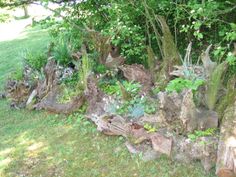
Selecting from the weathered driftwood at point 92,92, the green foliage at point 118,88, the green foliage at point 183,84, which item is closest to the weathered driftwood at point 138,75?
the green foliage at point 118,88

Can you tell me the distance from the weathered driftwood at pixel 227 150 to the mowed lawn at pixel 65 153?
33cm

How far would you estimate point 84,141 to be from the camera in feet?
16.6

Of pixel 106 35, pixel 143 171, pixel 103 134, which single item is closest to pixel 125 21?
pixel 106 35

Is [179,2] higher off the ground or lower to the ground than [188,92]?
higher

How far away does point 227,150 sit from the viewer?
377 centimetres

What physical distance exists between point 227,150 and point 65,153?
210cm

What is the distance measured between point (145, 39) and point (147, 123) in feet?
8.16

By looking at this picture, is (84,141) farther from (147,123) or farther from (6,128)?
(6,128)

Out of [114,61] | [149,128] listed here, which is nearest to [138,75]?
[114,61]

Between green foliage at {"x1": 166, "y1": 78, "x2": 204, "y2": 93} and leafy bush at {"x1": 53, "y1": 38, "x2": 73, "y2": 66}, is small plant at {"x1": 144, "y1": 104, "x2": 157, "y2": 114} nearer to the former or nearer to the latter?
green foliage at {"x1": 166, "y1": 78, "x2": 204, "y2": 93}

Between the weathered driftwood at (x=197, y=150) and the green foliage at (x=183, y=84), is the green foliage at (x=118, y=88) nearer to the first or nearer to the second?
the green foliage at (x=183, y=84)

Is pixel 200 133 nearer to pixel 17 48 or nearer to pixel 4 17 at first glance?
pixel 4 17

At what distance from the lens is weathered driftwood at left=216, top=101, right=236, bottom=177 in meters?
3.66

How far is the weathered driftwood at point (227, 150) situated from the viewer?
3.66 meters
